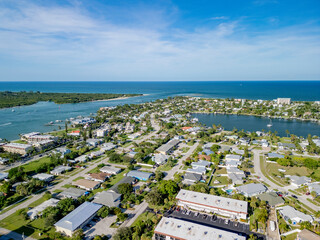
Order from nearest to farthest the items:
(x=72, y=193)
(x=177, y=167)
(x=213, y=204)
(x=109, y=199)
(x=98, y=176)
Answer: (x=213, y=204)
(x=109, y=199)
(x=72, y=193)
(x=98, y=176)
(x=177, y=167)

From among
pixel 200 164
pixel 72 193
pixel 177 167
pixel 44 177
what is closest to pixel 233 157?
pixel 200 164

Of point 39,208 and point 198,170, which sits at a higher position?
point 198,170

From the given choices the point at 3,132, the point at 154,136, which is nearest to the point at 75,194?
the point at 154,136

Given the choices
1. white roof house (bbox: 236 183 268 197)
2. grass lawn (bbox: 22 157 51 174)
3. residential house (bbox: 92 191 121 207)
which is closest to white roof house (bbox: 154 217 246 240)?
residential house (bbox: 92 191 121 207)

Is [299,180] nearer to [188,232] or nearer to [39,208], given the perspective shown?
[188,232]

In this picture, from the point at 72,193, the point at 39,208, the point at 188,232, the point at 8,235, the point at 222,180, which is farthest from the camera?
the point at 222,180

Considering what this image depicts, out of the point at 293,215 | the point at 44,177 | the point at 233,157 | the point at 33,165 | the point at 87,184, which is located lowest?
the point at 33,165
